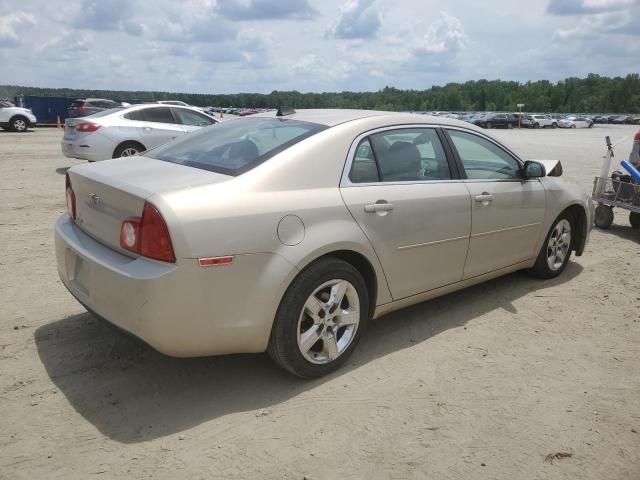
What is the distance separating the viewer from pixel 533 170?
487 centimetres

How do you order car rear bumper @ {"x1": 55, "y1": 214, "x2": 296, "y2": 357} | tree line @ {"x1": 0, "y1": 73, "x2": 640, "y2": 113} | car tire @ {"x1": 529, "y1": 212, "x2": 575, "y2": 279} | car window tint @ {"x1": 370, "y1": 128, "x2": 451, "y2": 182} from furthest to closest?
tree line @ {"x1": 0, "y1": 73, "x2": 640, "y2": 113}, car tire @ {"x1": 529, "y1": 212, "x2": 575, "y2": 279}, car window tint @ {"x1": 370, "y1": 128, "x2": 451, "y2": 182}, car rear bumper @ {"x1": 55, "y1": 214, "x2": 296, "y2": 357}

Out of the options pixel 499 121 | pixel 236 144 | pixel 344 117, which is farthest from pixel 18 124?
pixel 499 121

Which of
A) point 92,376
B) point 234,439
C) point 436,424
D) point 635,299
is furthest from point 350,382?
point 635,299

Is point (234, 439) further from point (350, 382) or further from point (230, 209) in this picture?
point (230, 209)

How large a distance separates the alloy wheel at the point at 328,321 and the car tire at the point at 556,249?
2.56m

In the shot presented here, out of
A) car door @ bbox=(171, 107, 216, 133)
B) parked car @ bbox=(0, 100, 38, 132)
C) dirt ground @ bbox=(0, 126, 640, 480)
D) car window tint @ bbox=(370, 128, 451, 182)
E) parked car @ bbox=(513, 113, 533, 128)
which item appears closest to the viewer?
dirt ground @ bbox=(0, 126, 640, 480)

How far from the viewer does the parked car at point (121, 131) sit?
38.2ft

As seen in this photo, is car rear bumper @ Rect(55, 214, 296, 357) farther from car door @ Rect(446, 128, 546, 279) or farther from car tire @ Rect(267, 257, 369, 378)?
car door @ Rect(446, 128, 546, 279)

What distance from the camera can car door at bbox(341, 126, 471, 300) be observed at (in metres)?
3.67

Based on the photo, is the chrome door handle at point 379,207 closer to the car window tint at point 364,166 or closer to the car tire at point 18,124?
the car window tint at point 364,166

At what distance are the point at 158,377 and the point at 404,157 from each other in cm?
221

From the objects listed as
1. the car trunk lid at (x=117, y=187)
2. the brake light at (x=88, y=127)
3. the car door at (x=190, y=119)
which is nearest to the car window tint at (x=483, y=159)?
the car trunk lid at (x=117, y=187)

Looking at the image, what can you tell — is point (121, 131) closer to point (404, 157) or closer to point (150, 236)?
point (404, 157)

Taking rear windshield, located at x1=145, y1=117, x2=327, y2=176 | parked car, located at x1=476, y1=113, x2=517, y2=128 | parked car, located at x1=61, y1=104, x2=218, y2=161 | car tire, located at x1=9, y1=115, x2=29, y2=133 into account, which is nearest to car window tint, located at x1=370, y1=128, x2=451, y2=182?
rear windshield, located at x1=145, y1=117, x2=327, y2=176
